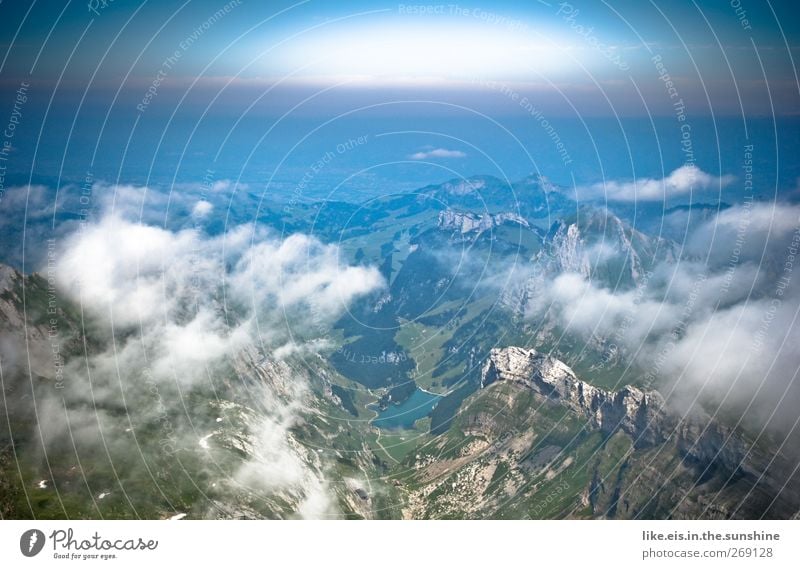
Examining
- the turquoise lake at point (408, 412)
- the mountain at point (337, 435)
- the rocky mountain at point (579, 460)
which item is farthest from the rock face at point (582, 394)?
the turquoise lake at point (408, 412)

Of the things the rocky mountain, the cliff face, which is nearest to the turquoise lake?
the rocky mountain

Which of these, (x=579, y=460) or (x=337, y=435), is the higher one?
(x=337, y=435)

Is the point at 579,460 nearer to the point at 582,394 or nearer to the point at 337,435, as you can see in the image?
the point at 582,394

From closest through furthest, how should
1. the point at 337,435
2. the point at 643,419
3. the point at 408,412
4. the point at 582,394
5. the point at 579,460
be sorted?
the point at 337,435 → the point at 643,419 → the point at 579,460 → the point at 582,394 → the point at 408,412

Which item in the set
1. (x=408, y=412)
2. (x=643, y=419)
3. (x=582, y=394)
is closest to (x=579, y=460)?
(x=643, y=419)

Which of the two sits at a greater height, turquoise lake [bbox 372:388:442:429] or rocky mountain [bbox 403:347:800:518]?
rocky mountain [bbox 403:347:800:518]

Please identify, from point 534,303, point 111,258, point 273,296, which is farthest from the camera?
point 534,303

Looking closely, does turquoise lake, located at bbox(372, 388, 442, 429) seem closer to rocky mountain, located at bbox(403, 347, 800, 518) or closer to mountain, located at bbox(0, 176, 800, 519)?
mountain, located at bbox(0, 176, 800, 519)
